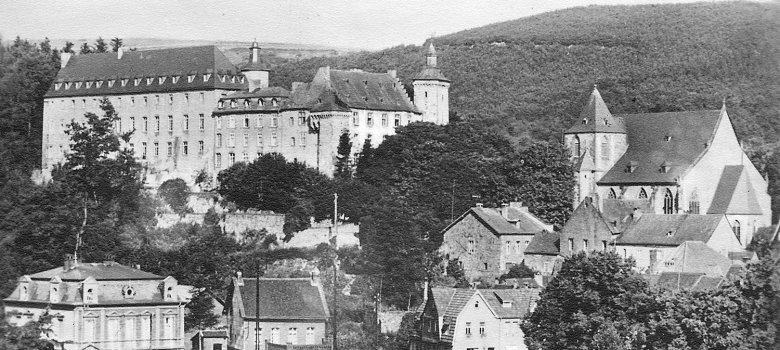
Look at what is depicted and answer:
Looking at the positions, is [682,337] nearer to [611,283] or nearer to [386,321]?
[611,283]

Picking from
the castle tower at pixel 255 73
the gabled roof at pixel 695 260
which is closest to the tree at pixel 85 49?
the castle tower at pixel 255 73

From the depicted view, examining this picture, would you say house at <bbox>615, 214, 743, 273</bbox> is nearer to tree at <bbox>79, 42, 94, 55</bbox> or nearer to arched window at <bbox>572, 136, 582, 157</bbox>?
arched window at <bbox>572, 136, 582, 157</bbox>

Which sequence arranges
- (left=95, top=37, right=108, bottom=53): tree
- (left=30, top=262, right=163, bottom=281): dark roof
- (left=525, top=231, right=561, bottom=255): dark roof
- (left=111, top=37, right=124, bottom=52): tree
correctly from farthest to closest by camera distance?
(left=95, top=37, right=108, bottom=53): tree → (left=111, top=37, right=124, bottom=52): tree → (left=525, top=231, right=561, bottom=255): dark roof → (left=30, top=262, right=163, bottom=281): dark roof

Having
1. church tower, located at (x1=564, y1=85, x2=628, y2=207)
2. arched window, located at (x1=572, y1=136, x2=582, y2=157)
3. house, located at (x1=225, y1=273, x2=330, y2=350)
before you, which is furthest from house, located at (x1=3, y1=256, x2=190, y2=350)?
arched window, located at (x1=572, y1=136, x2=582, y2=157)

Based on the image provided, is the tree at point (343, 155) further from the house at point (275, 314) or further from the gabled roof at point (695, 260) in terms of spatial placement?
the gabled roof at point (695, 260)

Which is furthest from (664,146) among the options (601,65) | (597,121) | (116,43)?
(116,43)

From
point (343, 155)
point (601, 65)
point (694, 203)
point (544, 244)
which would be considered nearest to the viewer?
point (544, 244)

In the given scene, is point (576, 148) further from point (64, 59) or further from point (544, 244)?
point (64, 59)
